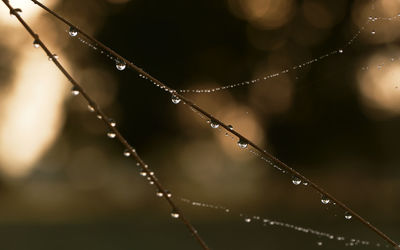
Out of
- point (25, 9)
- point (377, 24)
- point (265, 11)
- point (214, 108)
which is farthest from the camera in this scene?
point (214, 108)

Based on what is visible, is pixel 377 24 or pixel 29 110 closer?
pixel 377 24

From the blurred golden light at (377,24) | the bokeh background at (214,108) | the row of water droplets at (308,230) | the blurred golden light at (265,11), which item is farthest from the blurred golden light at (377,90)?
the row of water droplets at (308,230)

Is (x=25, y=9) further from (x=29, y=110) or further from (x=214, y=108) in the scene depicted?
(x=29, y=110)

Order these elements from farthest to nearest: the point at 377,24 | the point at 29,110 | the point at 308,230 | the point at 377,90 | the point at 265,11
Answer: the point at 29,110
the point at 265,11
the point at 377,90
the point at 377,24
the point at 308,230

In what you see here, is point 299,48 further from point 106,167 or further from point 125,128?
point 106,167

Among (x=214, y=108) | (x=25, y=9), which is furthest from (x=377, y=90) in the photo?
(x=25, y=9)

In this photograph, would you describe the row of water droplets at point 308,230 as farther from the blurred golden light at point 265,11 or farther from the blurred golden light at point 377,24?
the blurred golden light at point 265,11
